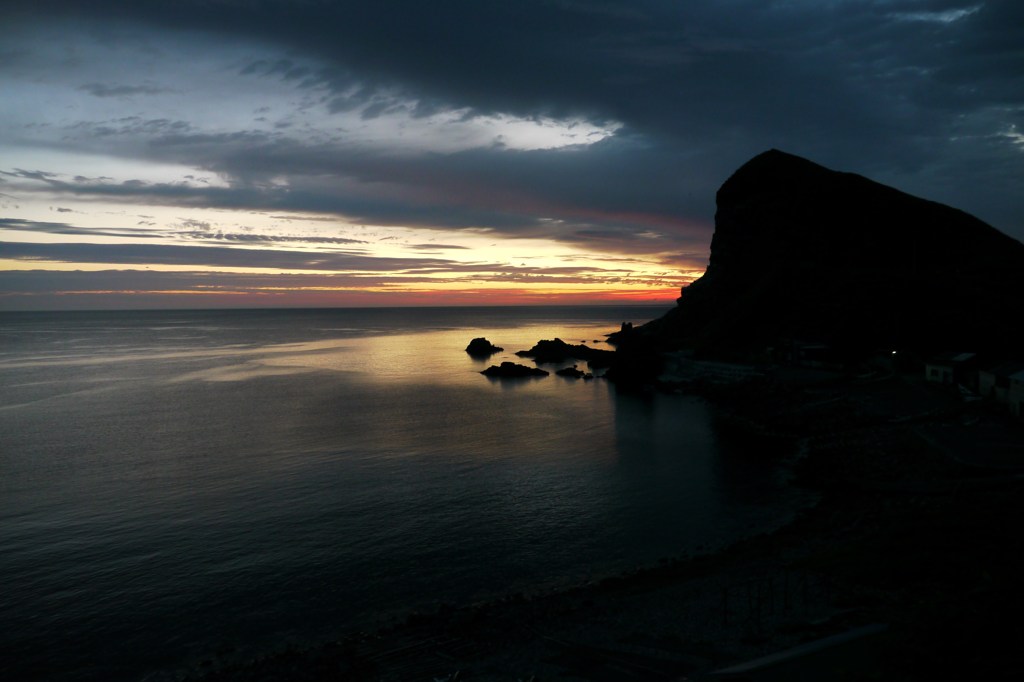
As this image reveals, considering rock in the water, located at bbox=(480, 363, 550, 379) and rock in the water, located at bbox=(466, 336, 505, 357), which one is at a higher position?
rock in the water, located at bbox=(466, 336, 505, 357)

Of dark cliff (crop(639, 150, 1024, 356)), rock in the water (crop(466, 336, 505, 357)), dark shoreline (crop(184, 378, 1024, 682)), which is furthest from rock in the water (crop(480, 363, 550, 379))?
dark shoreline (crop(184, 378, 1024, 682))

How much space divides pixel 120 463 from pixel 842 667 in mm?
48908

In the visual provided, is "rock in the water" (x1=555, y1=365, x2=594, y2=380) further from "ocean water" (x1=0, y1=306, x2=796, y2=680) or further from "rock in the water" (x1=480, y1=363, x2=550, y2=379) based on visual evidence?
"ocean water" (x1=0, y1=306, x2=796, y2=680)

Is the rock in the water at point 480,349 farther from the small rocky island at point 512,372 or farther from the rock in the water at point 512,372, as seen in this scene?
the rock in the water at point 512,372

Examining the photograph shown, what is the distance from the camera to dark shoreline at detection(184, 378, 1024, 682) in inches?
623

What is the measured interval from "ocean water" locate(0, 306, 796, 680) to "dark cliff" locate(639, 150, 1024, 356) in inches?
1054

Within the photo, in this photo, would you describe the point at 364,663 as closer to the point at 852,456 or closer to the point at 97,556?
the point at 97,556

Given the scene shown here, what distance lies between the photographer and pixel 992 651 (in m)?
14.3

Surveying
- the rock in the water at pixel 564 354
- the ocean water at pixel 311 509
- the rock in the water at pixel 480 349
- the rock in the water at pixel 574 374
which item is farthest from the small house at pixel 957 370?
the rock in the water at pixel 480 349

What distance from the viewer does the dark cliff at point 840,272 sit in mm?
82188

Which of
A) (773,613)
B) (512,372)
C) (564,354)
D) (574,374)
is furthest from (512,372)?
(773,613)

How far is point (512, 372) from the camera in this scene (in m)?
98.9

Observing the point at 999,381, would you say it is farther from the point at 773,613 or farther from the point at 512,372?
the point at 512,372

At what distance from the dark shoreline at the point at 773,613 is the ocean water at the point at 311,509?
212 centimetres
